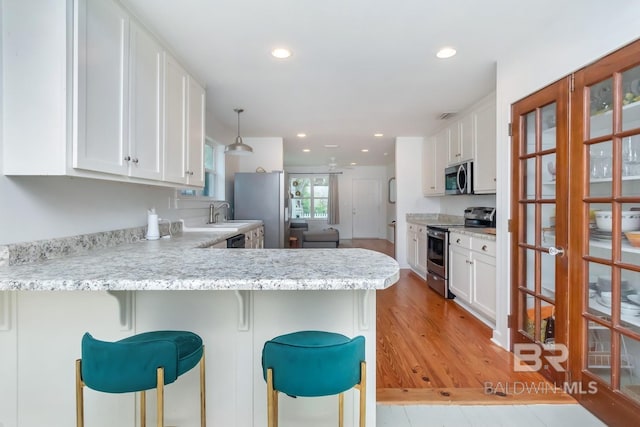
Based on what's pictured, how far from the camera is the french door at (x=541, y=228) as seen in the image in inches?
77.4

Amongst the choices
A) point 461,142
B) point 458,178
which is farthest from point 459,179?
point 461,142

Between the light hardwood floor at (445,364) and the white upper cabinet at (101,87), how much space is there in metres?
2.01

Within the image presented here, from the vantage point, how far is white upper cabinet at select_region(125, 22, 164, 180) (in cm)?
187

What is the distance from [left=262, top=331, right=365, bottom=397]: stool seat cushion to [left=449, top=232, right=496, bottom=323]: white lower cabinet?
7.61ft

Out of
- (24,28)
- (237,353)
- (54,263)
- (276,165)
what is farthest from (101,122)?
(276,165)

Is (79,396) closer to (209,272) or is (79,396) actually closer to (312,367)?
(209,272)

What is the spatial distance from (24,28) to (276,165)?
14.3 ft

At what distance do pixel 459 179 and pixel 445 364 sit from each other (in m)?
2.51

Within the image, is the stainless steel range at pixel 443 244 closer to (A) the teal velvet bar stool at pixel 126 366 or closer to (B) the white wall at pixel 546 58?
(B) the white wall at pixel 546 58

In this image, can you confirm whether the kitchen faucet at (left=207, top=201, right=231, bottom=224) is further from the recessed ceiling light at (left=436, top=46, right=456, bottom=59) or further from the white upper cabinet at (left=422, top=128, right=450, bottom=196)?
the white upper cabinet at (left=422, top=128, right=450, bottom=196)

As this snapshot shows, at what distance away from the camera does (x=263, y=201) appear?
507 centimetres

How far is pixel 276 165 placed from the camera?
5.71 m

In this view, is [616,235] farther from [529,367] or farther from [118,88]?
[118,88]

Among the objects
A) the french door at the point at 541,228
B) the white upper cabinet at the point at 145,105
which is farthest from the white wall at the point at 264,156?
the french door at the point at 541,228
